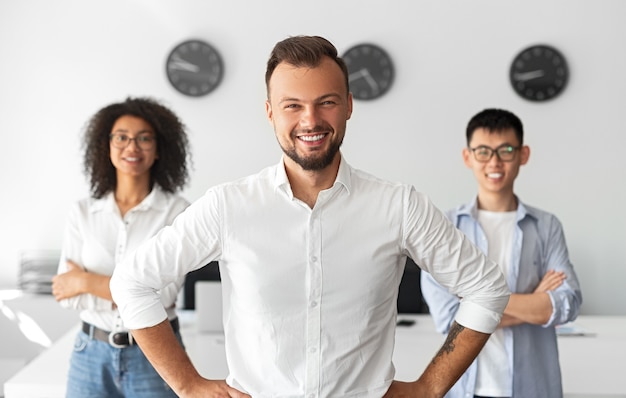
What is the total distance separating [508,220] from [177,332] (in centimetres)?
113

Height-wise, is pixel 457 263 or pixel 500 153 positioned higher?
pixel 500 153

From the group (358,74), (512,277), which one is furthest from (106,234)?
(358,74)

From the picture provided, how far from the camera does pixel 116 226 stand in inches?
104

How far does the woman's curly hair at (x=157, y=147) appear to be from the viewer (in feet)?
9.12

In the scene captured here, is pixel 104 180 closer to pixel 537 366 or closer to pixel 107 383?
pixel 107 383

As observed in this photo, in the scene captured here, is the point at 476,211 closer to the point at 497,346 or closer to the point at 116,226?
the point at 497,346

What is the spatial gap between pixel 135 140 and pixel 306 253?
1203 mm

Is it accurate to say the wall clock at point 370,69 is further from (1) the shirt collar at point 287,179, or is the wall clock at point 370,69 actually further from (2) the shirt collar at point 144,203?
(1) the shirt collar at point 287,179

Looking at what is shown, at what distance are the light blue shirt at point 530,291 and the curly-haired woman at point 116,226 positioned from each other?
86cm

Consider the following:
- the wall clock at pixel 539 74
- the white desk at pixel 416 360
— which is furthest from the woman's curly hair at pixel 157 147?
the wall clock at pixel 539 74

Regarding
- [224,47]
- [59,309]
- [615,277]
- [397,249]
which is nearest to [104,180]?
[397,249]

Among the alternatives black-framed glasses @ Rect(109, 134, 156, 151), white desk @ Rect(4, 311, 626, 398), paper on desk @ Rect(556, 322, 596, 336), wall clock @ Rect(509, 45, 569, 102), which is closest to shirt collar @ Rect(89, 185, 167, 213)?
black-framed glasses @ Rect(109, 134, 156, 151)

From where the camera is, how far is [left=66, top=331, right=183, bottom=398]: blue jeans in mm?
2430

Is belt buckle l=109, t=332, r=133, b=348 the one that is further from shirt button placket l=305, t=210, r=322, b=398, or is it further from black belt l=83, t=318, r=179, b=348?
shirt button placket l=305, t=210, r=322, b=398
